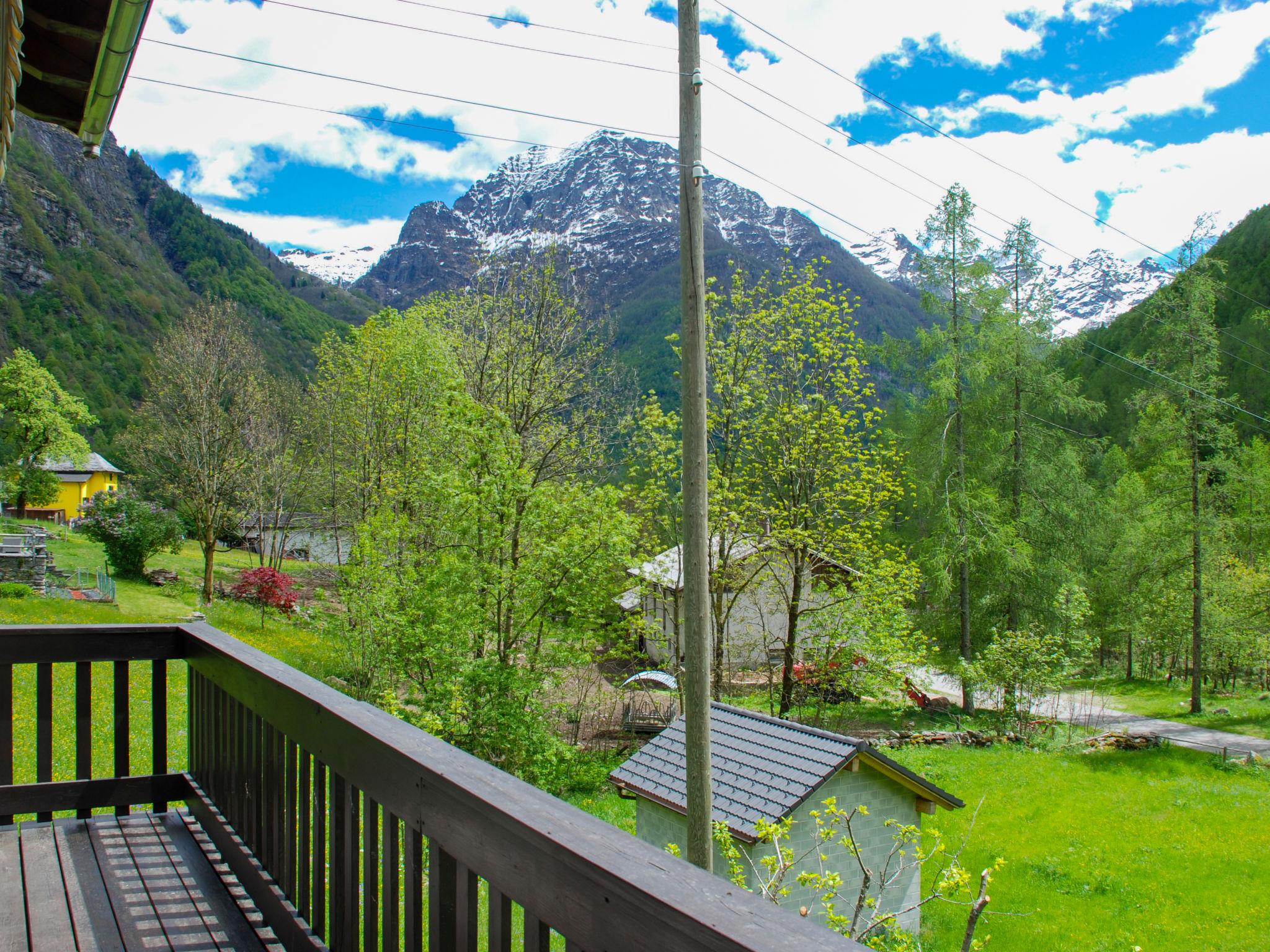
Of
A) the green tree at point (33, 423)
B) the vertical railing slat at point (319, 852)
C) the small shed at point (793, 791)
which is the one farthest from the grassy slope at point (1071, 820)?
the green tree at point (33, 423)

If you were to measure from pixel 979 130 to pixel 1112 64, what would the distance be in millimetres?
13045

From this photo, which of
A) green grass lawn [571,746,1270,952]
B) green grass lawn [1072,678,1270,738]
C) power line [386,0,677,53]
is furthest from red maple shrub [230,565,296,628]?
green grass lawn [1072,678,1270,738]

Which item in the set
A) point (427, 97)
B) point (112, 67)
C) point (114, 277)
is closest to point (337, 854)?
point (112, 67)

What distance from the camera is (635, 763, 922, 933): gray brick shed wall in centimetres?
863

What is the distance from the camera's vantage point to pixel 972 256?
74.3 feet

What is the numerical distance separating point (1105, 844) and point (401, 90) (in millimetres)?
16096

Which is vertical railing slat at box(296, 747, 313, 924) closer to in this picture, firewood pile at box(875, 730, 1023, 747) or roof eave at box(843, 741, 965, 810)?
roof eave at box(843, 741, 965, 810)

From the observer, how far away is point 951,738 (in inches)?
796

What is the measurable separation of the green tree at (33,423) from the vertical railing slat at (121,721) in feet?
135

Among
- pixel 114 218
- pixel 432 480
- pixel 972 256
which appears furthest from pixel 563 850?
pixel 114 218

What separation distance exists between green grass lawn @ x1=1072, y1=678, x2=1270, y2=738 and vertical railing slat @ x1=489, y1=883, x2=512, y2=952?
86.5ft

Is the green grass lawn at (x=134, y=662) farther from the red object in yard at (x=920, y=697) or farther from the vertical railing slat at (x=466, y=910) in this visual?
the red object in yard at (x=920, y=697)

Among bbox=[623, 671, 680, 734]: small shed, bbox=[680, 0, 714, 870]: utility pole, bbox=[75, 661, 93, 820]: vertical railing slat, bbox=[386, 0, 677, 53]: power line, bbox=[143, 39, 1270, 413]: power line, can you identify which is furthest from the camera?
bbox=[623, 671, 680, 734]: small shed

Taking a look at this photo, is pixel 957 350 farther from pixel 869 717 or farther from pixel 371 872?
pixel 371 872
